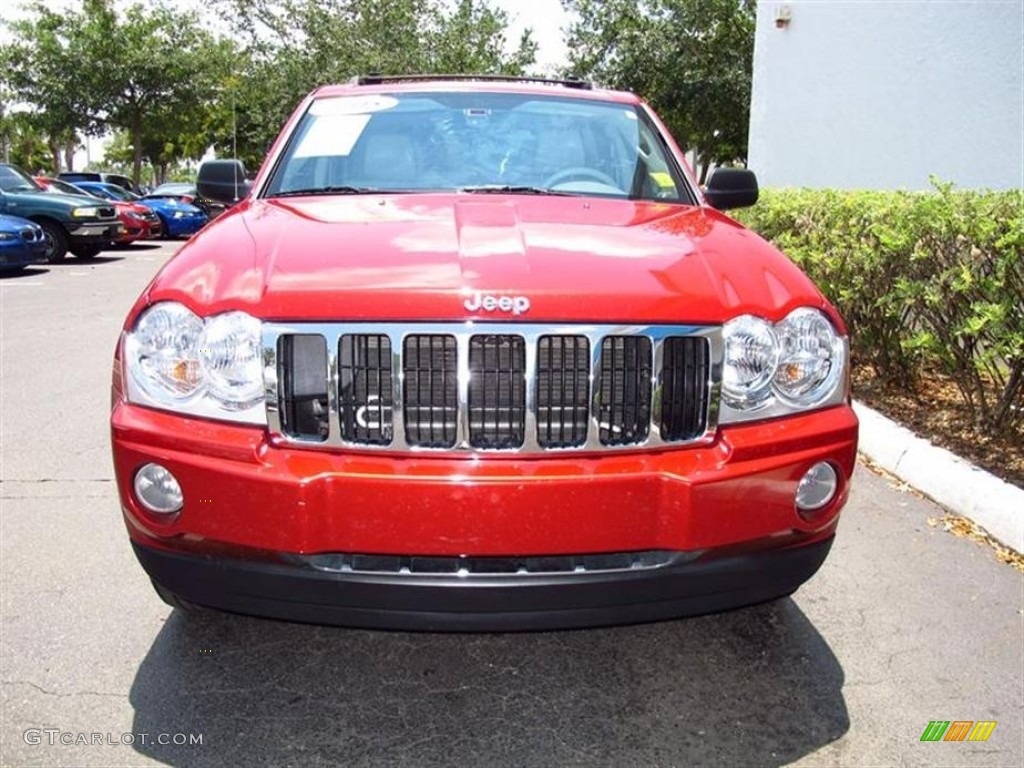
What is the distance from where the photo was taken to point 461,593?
2.35 meters

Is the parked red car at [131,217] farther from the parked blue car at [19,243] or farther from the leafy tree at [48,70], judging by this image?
the leafy tree at [48,70]

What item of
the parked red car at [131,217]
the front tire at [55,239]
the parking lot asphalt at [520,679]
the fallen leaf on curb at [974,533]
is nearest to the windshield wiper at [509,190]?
the parking lot asphalt at [520,679]

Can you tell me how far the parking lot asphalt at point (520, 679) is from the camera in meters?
2.64

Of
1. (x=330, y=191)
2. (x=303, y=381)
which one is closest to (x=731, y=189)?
(x=330, y=191)

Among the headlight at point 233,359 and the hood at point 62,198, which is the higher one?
the headlight at point 233,359

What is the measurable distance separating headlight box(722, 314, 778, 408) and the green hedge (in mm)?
2241

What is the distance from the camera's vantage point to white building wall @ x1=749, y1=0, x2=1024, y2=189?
37.0 ft

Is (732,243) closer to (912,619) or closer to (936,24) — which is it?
(912,619)

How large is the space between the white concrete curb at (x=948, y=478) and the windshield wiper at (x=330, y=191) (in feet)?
9.46

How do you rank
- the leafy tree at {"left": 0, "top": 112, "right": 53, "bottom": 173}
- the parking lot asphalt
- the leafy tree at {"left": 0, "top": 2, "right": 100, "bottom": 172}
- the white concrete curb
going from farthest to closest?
1. the leafy tree at {"left": 0, "top": 112, "right": 53, "bottom": 173}
2. the leafy tree at {"left": 0, "top": 2, "right": 100, "bottom": 172}
3. the white concrete curb
4. the parking lot asphalt

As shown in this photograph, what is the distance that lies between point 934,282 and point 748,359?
2910mm

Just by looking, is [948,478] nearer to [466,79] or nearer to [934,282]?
[934,282]

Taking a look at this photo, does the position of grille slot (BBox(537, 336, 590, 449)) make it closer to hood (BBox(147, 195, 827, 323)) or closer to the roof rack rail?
hood (BBox(147, 195, 827, 323))

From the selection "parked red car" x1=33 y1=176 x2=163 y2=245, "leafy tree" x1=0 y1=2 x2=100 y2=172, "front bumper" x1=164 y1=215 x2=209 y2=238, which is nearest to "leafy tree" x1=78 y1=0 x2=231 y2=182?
"leafy tree" x1=0 y1=2 x2=100 y2=172
